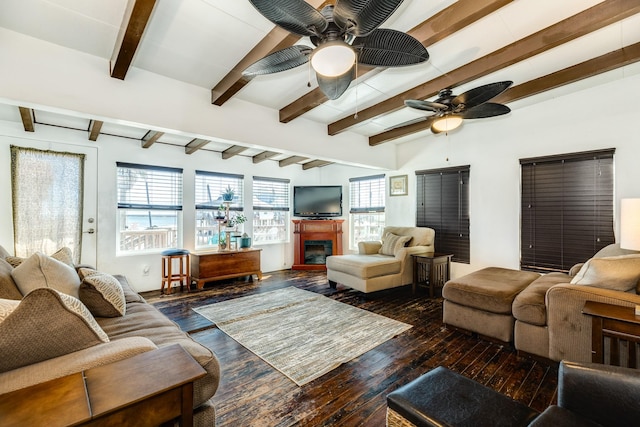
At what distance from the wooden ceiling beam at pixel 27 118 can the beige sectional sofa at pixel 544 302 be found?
506 cm

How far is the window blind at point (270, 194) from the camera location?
6164mm

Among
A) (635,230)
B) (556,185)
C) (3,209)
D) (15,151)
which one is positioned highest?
(15,151)

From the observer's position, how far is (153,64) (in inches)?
107

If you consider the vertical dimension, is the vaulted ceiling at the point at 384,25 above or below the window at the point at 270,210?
above

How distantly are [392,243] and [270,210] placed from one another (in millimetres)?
2911

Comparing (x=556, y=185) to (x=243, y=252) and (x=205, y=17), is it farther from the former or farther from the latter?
(x=243, y=252)

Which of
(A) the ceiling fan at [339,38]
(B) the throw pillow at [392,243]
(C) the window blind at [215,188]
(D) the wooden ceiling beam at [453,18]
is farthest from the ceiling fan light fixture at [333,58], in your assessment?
(C) the window blind at [215,188]

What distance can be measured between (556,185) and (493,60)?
2.13 m

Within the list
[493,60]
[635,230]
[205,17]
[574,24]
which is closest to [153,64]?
[205,17]

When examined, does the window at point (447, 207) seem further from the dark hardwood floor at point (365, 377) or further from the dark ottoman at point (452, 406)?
the dark ottoman at point (452, 406)

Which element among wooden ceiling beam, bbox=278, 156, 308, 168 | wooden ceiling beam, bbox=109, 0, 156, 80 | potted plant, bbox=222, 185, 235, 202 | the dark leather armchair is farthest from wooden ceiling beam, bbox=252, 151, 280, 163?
the dark leather armchair

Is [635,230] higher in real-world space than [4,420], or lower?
higher

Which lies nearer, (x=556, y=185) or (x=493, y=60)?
(x=493, y=60)

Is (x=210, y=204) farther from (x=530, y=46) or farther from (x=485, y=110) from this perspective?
(x=530, y=46)
